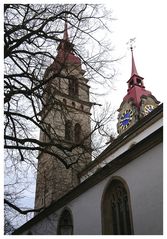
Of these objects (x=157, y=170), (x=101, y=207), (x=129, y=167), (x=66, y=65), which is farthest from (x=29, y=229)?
(x=66, y=65)

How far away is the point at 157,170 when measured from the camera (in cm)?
877

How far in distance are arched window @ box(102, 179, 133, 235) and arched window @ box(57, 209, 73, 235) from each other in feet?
9.50

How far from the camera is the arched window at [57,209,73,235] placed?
535 inches

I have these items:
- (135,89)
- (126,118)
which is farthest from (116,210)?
(135,89)

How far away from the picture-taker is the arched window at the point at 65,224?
1359cm

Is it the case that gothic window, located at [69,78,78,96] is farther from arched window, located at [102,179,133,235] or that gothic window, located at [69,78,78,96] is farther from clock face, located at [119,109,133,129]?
clock face, located at [119,109,133,129]

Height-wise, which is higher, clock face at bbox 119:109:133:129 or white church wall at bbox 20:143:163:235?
clock face at bbox 119:109:133:129

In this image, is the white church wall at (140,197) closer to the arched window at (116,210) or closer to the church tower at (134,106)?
the arched window at (116,210)

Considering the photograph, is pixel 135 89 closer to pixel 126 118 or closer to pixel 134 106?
pixel 134 106

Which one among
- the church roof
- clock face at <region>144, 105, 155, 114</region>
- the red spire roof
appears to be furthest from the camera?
the red spire roof

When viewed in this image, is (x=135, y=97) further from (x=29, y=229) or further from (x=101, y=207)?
(x=101, y=207)

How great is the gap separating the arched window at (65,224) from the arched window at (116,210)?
2896mm

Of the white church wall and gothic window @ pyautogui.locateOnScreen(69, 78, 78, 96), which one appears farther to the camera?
the white church wall

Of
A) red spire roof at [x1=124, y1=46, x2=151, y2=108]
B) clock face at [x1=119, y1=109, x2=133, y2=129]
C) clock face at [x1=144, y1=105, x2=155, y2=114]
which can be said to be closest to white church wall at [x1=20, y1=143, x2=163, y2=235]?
clock face at [x1=119, y1=109, x2=133, y2=129]
